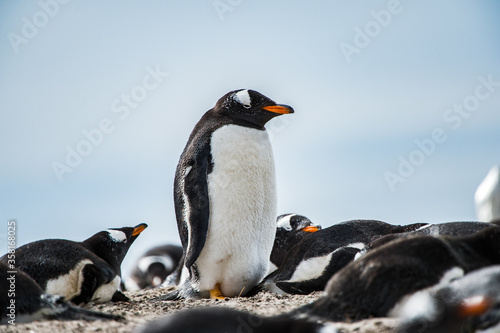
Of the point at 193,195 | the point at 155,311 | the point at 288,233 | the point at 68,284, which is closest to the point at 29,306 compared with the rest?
the point at 155,311

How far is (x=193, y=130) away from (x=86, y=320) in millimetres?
3048

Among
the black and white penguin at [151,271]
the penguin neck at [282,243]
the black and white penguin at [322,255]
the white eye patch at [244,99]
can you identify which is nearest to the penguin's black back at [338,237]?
the black and white penguin at [322,255]

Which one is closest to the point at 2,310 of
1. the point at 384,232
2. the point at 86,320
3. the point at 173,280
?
the point at 86,320

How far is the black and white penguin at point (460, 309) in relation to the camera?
315cm

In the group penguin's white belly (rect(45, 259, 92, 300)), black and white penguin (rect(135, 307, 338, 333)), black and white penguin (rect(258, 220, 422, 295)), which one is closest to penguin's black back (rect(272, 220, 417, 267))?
black and white penguin (rect(258, 220, 422, 295))

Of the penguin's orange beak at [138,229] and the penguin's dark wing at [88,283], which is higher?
the penguin's orange beak at [138,229]

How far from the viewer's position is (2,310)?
4250mm

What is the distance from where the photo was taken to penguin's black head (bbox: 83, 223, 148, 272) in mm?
6684

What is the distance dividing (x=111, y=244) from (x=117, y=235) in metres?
0.15

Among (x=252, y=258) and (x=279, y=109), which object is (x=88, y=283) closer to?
(x=252, y=258)

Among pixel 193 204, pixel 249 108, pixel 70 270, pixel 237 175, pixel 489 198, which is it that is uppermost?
pixel 249 108

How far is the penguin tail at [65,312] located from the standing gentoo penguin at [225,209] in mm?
1992

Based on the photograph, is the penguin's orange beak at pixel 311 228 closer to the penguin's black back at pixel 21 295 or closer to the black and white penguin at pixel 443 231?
the black and white penguin at pixel 443 231

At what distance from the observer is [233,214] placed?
643 centimetres
